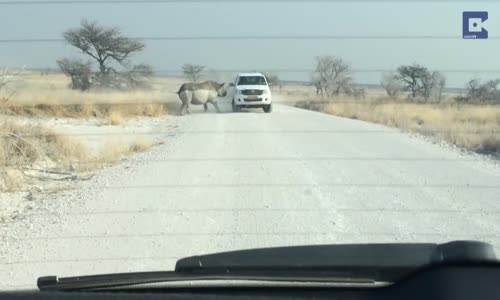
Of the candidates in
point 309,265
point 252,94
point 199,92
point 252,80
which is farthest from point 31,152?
point 309,265

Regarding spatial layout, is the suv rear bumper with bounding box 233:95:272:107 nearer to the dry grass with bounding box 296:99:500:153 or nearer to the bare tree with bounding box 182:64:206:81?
the dry grass with bounding box 296:99:500:153

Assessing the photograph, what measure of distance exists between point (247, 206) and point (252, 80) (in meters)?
6.34

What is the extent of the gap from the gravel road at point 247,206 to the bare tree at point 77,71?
152 centimetres

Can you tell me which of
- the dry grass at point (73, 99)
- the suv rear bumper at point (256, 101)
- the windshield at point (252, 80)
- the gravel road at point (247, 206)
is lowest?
the gravel road at point (247, 206)

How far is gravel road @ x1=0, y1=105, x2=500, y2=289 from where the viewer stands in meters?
6.43

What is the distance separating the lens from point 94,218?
7863mm

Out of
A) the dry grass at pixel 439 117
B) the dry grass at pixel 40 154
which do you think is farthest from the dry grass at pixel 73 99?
the dry grass at pixel 439 117

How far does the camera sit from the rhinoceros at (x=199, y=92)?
11.5 metres

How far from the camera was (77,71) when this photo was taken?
10.9 m

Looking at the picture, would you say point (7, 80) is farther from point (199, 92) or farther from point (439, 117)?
point (439, 117)

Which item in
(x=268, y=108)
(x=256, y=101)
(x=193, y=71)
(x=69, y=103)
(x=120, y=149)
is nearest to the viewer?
(x=193, y=71)

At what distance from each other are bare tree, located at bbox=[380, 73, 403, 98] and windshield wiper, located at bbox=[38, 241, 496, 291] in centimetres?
718

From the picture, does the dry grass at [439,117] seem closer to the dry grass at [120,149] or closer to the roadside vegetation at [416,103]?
the roadside vegetation at [416,103]

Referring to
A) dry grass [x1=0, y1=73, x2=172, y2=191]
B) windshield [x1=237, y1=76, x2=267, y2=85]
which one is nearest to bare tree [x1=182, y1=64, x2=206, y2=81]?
dry grass [x1=0, y1=73, x2=172, y2=191]
